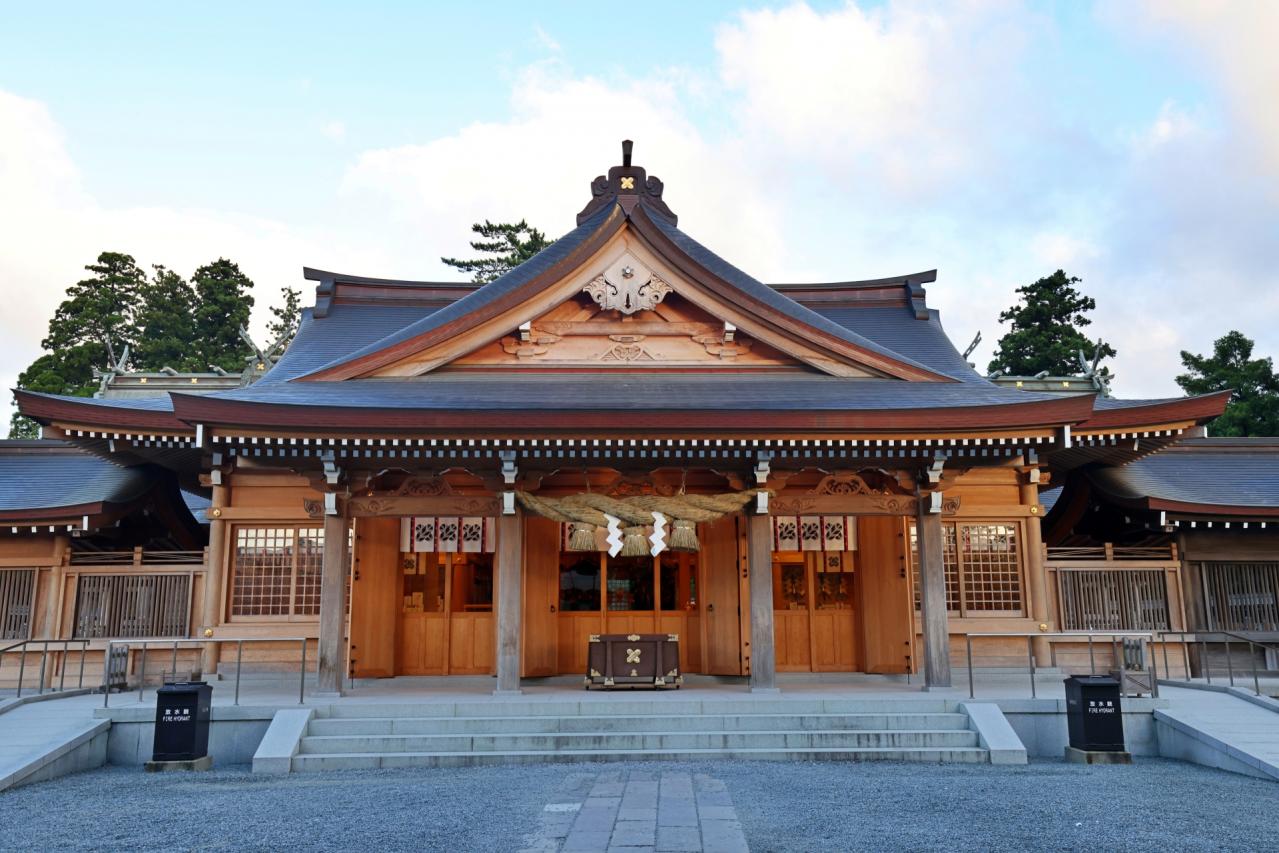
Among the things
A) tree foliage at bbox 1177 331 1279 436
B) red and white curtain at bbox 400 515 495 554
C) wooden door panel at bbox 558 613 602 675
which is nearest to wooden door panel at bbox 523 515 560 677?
wooden door panel at bbox 558 613 602 675

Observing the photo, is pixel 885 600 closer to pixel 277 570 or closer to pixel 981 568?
pixel 981 568

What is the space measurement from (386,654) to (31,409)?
20.1 ft

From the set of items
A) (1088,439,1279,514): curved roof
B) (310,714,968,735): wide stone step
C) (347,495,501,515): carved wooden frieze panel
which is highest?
(1088,439,1279,514): curved roof

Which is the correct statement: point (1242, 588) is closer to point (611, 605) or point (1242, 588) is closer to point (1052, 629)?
point (1052, 629)

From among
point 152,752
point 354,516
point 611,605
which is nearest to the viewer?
point 152,752

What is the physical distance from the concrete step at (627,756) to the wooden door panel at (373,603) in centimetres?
451

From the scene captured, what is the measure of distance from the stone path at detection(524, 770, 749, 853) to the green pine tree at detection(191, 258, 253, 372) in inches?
1546

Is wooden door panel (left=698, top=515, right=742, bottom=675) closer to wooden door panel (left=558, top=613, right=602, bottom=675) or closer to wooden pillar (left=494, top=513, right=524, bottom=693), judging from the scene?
wooden door panel (left=558, top=613, right=602, bottom=675)

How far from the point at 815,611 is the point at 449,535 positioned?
6.12 metres

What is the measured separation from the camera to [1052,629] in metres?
14.6

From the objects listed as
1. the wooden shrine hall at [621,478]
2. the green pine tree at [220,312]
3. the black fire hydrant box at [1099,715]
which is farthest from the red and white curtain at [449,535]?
the green pine tree at [220,312]

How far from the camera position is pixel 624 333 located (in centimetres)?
1533

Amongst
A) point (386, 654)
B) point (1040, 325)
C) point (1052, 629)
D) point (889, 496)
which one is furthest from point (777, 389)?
point (1040, 325)

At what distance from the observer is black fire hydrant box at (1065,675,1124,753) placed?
33.9 ft
